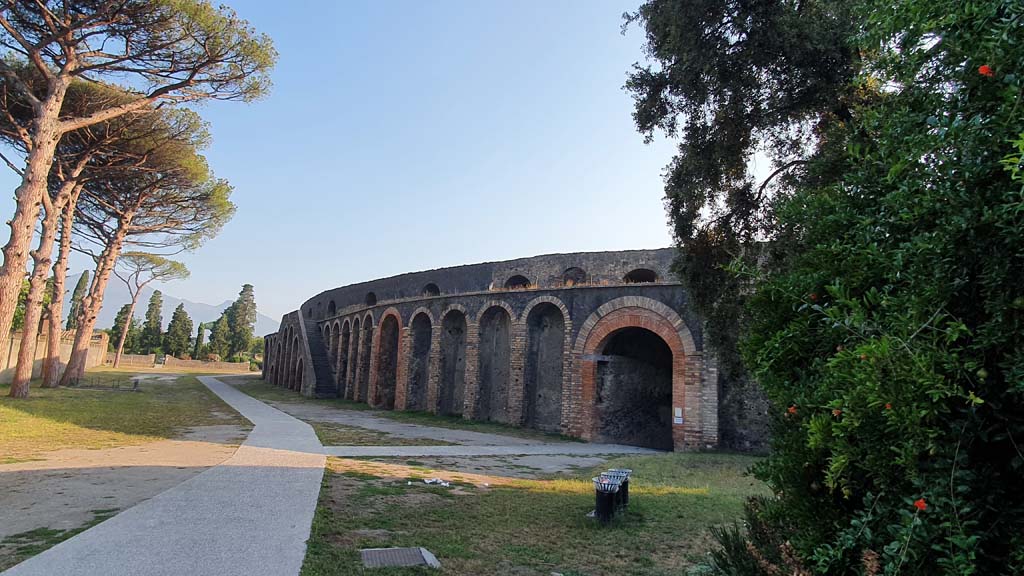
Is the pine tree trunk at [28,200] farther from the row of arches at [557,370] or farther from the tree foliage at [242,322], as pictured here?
the tree foliage at [242,322]

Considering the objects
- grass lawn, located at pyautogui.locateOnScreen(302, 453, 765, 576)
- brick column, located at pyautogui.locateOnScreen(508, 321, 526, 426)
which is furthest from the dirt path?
brick column, located at pyautogui.locateOnScreen(508, 321, 526, 426)

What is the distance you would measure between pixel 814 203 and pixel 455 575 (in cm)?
359

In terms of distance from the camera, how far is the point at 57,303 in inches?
812

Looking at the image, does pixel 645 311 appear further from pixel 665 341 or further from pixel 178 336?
pixel 178 336

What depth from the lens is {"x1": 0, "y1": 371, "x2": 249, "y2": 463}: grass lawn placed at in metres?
9.80

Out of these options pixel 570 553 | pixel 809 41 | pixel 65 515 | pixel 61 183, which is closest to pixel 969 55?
pixel 570 553

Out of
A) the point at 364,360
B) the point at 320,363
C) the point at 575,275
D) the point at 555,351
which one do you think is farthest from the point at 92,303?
the point at 575,275

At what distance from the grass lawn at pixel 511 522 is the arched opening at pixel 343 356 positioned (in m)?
20.5

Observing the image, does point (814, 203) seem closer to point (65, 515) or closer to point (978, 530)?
point (978, 530)

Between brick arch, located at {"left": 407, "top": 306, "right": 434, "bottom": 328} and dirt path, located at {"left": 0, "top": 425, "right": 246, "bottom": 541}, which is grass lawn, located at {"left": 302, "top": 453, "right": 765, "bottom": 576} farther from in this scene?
brick arch, located at {"left": 407, "top": 306, "right": 434, "bottom": 328}

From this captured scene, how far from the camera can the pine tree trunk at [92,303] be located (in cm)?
2285

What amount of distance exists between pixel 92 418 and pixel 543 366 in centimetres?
1243

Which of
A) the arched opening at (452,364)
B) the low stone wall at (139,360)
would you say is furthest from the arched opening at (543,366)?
the low stone wall at (139,360)

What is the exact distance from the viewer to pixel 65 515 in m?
5.18
